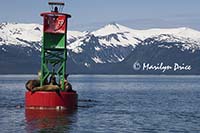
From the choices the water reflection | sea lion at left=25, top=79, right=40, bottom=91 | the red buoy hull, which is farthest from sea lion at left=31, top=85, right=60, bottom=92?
the water reflection

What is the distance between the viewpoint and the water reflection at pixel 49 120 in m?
48.3

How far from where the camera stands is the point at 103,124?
52.4m

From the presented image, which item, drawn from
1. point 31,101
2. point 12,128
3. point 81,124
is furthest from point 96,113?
point 12,128

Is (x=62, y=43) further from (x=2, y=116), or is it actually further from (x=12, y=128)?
(x=12, y=128)

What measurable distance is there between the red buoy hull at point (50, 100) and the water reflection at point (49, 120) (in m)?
0.93

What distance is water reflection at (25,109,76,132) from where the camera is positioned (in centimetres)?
4831

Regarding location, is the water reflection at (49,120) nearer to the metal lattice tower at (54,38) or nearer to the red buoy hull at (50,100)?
the red buoy hull at (50,100)

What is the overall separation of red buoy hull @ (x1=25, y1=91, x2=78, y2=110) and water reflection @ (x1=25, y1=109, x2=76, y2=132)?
0.93 meters

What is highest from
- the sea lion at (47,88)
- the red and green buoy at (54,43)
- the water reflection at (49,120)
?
the red and green buoy at (54,43)

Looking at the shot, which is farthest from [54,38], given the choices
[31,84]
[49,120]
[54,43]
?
[49,120]

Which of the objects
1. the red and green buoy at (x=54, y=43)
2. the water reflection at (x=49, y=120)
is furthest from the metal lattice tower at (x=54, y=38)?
the water reflection at (x=49, y=120)

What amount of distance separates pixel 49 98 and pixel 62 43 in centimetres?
772

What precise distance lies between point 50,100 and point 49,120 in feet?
30.1

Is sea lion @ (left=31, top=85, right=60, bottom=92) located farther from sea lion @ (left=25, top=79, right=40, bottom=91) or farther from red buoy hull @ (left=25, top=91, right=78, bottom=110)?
sea lion @ (left=25, top=79, right=40, bottom=91)
